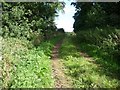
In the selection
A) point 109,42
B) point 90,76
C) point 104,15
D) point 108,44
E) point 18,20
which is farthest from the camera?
point 104,15

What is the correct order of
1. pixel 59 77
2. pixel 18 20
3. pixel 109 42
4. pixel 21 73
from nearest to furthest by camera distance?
Result: pixel 21 73 → pixel 59 77 → pixel 109 42 → pixel 18 20

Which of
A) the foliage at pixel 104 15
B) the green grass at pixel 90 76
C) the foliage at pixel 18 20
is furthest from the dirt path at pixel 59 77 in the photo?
the foliage at pixel 104 15

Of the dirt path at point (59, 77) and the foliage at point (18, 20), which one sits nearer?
the dirt path at point (59, 77)

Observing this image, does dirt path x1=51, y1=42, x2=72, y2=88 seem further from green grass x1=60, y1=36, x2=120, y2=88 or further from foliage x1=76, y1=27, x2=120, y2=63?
foliage x1=76, y1=27, x2=120, y2=63

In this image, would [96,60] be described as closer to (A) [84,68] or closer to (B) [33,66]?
(A) [84,68]

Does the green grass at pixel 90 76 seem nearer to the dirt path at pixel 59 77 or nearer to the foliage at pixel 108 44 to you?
the dirt path at pixel 59 77

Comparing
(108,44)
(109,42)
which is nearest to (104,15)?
(109,42)

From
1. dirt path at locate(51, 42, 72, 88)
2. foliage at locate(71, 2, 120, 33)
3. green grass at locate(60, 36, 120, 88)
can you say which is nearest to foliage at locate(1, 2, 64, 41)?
dirt path at locate(51, 42, 72, 88)

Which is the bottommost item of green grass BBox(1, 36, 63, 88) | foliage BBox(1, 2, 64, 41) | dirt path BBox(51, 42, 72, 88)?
dirt path BBox(51, 42, 72, 88)

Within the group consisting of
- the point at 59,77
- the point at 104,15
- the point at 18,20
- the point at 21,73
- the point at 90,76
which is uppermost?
the point at 18,20

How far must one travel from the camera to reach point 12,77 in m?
8.81

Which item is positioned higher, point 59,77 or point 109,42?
point 109,42

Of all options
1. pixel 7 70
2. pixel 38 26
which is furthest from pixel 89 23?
pixel 7 70

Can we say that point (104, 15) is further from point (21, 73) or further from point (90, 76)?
point (21, 73)
